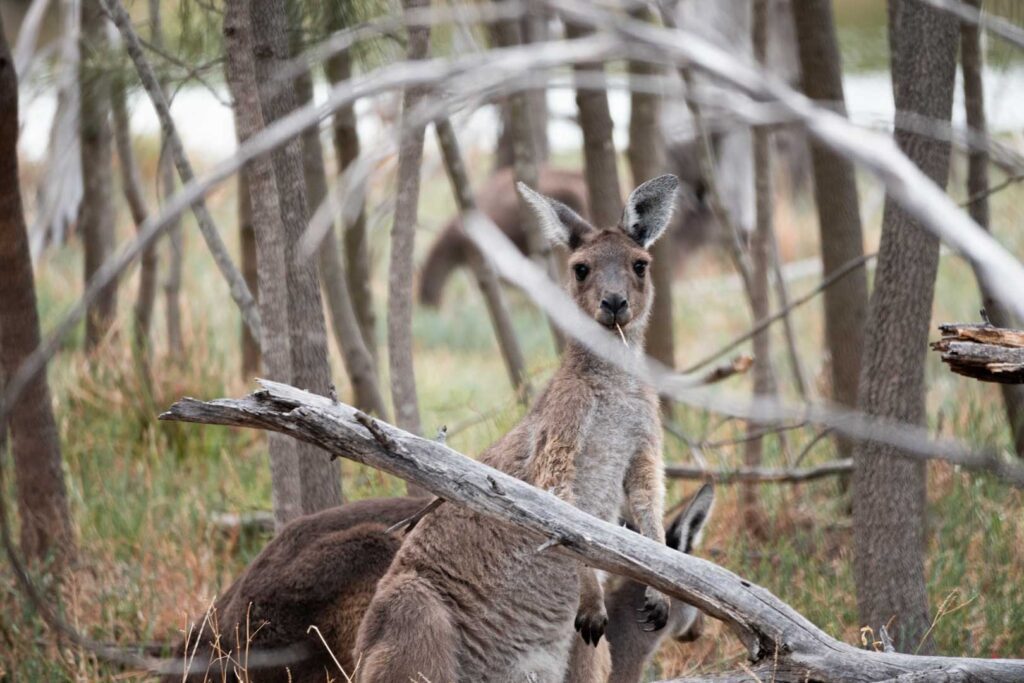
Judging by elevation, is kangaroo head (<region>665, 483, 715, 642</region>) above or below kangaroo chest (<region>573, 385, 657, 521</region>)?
below

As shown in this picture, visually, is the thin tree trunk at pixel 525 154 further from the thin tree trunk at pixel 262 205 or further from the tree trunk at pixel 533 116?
the thin tree trunk at pixel 262 205

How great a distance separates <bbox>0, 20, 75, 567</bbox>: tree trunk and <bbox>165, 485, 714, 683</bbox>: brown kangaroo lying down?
4.45 feet

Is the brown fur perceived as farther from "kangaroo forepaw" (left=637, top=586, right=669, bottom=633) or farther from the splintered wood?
the splintered wood

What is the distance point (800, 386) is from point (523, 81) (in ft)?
16.3

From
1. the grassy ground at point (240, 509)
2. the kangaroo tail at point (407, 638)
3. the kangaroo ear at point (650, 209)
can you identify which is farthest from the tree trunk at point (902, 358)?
the kangaroo tail at point (407, 638)

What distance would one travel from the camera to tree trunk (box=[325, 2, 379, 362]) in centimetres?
630

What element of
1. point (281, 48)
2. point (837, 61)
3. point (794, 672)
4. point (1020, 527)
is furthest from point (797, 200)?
point (794, 672)

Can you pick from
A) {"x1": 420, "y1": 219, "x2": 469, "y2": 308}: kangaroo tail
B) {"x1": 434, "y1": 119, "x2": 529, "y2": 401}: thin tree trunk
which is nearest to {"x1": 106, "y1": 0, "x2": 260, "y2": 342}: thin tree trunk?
{"x1": 434, "y1": 119, "x2": 529, "y2": 401}: thin tree trunk

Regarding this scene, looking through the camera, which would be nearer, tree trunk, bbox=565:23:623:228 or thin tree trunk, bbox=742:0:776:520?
tree trunk, bbox=565:23:623:228

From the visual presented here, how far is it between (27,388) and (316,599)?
172 cm

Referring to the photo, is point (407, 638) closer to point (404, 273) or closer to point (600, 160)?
point (404, 273)

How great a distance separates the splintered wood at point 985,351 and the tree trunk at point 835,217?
2.82m

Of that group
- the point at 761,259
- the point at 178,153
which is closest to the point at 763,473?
the point at 761,259

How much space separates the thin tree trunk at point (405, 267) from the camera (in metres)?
4.77
